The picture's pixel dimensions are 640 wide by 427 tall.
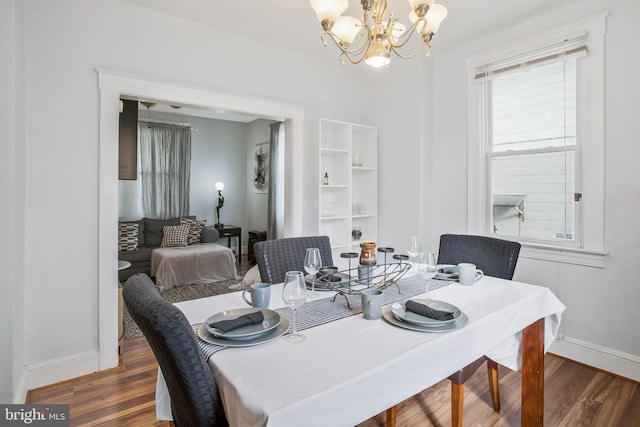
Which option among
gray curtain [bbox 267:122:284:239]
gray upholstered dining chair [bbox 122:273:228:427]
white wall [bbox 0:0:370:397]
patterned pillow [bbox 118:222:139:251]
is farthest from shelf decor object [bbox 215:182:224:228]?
gray upholstered dining chair [bbox 122:273:228:427]

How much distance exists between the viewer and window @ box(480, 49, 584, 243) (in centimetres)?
254

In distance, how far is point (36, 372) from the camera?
217 centimetres

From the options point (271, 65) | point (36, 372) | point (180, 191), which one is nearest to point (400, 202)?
point (271, 65)

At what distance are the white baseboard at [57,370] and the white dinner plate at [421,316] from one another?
221 centimetres

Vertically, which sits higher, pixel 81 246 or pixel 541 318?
pixel 81 246

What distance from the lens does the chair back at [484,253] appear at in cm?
201

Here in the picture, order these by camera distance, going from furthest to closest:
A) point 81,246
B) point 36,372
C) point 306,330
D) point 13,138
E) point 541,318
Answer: point 81,246 → point 36,372 → point 13,138 → point 541,318 → point 306,330

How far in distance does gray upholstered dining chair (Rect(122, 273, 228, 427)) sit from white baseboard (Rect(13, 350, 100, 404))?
1.82 metres

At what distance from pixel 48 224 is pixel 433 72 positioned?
11.2 ft

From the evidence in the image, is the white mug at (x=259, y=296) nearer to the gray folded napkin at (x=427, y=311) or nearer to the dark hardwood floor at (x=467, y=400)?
the gray folded napkin at (x=427, y=311)

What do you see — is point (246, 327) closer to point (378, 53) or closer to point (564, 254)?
point (378, 53)

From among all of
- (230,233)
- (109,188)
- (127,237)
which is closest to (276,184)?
(230,233)

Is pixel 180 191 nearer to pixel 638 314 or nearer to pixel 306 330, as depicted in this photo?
pixel 306 330

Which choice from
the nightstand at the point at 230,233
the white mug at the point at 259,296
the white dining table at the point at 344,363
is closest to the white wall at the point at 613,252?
the white dining table at the point at 344,363
